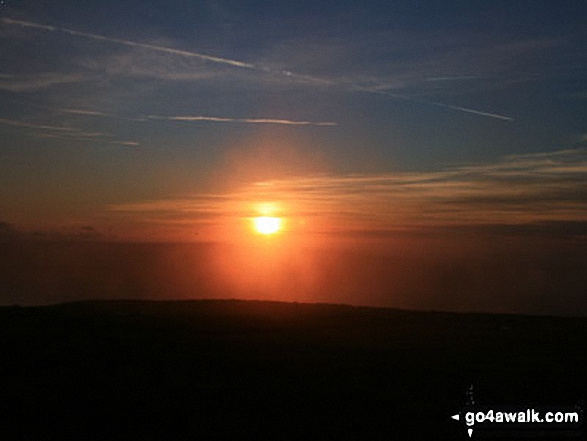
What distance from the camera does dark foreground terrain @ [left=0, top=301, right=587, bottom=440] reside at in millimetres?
17531

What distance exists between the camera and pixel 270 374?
23188 mm

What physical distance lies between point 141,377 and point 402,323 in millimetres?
19329

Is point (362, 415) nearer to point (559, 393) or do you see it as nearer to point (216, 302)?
point (559, 393)

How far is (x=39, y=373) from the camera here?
23453 millimetres

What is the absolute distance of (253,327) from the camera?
Answer: 35594 mm

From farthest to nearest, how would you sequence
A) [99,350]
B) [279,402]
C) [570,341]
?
[570,341] < [99,350] < [279,402]

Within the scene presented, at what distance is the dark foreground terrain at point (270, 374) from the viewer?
57.5 ft

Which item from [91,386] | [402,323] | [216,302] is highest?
[216,302]

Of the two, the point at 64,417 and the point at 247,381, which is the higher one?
the point at 247,381

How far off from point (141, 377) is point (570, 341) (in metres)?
19.5

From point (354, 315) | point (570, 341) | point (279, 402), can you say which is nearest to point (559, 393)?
point (279, 402)

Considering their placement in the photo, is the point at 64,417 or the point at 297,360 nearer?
the point at 64,417

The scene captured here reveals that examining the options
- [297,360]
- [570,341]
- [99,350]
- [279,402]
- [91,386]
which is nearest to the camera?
[279,402]

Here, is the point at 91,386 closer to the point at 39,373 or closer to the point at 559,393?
the point at 39,373
